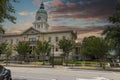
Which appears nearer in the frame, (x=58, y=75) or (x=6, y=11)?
(x=6, y=11)

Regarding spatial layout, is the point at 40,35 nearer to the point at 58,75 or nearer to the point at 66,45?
the point at 66,45

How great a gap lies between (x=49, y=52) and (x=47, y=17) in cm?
3038

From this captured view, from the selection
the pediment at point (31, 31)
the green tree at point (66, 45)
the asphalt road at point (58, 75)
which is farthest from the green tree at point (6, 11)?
the pediment at point (31, 31)

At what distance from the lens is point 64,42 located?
9175 centimetres

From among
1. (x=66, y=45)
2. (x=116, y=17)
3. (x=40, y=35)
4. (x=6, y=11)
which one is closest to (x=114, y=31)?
(x=116, y=17)

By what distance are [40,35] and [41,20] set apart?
10835 millimetres

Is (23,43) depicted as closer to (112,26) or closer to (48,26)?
(48,26)

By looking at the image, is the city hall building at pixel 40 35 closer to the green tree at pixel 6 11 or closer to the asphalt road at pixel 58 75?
the asphalt road at pixel 58 75

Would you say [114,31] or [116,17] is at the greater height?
[116,17]

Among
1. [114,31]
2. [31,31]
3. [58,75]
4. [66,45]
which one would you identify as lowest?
[58,75]

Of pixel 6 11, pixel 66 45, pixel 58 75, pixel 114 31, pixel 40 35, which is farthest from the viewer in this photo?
pixel 40 35

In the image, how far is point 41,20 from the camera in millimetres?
115625

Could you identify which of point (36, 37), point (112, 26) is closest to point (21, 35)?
point (36, 37)

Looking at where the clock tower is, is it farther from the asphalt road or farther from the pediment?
→ the asphalt road
